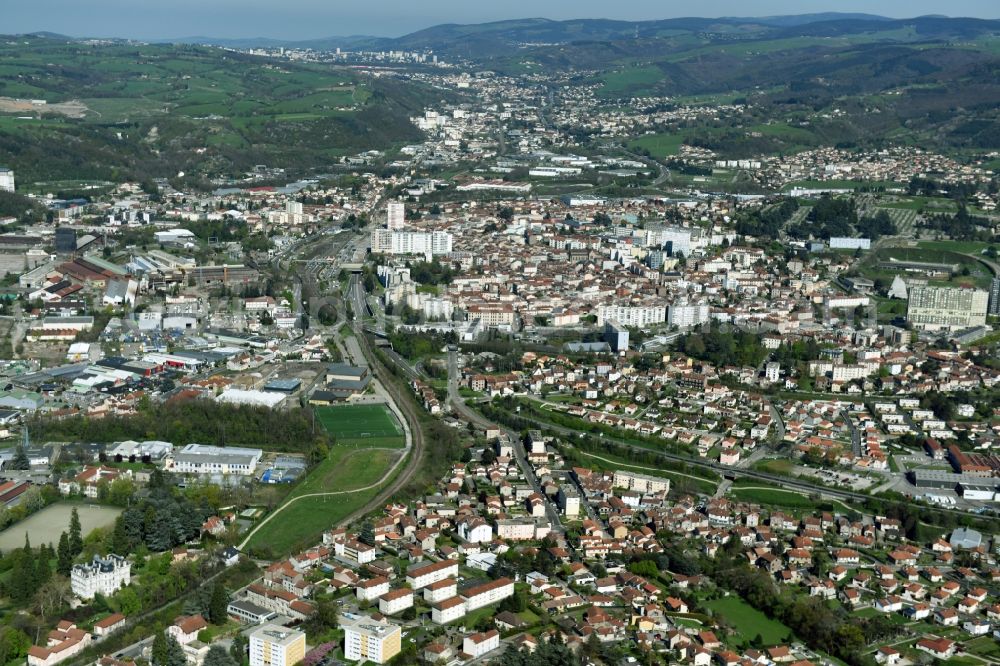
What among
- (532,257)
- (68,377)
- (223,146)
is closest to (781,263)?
(532,257)

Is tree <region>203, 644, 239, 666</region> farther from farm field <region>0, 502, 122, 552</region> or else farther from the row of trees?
farm field <region>0, 502, 122, 552</region>

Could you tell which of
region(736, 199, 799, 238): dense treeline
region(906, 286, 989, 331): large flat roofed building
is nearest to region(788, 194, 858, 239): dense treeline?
region(736, 199, 799, 238): dense treeline

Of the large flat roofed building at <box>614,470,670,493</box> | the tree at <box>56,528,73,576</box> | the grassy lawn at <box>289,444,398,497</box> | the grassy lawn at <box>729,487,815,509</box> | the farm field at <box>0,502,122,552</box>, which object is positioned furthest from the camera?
the large flat roofed building at <box>614,470,670,493</box>

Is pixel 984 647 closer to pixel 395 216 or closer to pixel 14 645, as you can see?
pixel 14 645

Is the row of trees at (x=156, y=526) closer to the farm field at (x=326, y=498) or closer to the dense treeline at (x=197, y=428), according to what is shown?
the farm field at (x=326, y=498)

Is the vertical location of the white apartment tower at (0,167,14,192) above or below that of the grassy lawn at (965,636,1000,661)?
above
